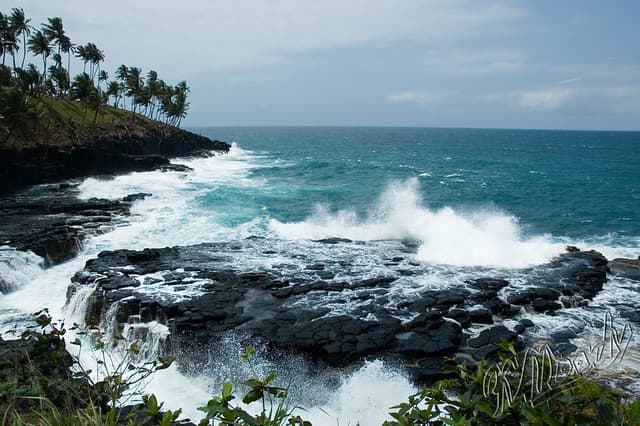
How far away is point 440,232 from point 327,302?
12670 mm

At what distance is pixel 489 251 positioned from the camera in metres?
23.2

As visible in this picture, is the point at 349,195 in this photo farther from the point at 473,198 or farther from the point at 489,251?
the point at 489,251

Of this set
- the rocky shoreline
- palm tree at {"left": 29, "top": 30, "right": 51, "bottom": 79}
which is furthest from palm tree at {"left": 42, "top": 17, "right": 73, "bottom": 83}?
the rocky shoreline

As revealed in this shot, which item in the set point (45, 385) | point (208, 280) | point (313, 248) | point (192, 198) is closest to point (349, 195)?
point (192, 198)

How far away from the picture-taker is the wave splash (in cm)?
2272

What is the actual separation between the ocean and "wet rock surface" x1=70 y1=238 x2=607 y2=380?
565mm

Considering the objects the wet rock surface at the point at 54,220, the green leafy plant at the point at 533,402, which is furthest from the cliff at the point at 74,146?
the green leafy plant at the point at 533,402

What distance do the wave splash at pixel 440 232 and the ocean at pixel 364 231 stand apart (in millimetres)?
115

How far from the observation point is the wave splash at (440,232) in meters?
22.7

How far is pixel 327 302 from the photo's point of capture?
16531 millimetres

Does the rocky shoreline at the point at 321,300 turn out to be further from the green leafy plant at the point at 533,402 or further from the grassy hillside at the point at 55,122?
the grassy hillside at the point at 55,122

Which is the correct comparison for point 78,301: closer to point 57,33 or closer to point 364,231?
point 364,231

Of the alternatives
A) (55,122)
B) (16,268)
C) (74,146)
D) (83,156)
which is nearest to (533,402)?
(16,268)
